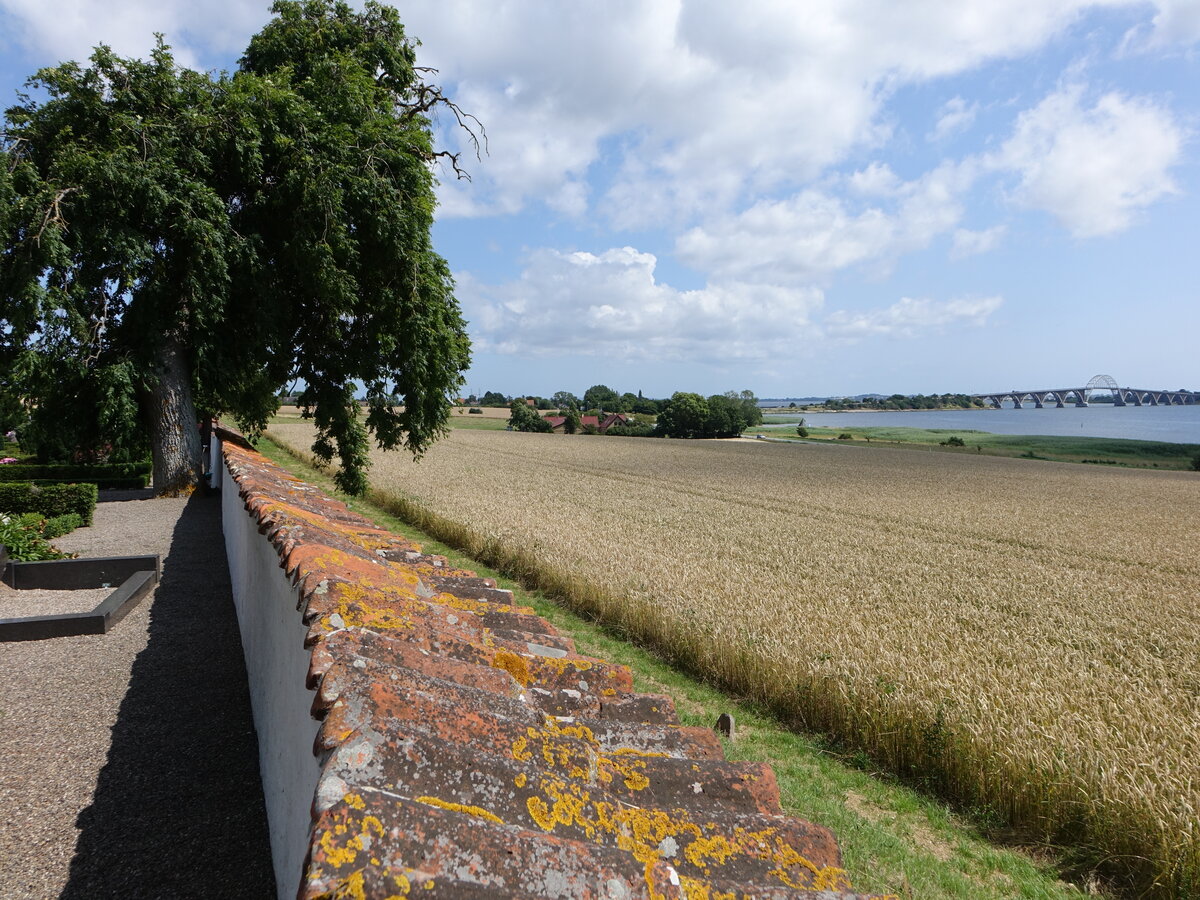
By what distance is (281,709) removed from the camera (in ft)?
10.1

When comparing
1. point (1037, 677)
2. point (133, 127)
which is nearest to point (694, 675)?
point (1037, 677)

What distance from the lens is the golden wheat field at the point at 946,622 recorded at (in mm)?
4836

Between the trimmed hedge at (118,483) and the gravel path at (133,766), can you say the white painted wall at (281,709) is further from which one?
the trimmed hedge at (118,483)

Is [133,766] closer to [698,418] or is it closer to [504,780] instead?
[504,780]

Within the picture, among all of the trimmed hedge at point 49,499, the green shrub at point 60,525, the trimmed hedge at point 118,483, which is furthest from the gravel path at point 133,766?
the trimmed hedge at point 118,483

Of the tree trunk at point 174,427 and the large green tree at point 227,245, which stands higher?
the large green tree at point 227,245

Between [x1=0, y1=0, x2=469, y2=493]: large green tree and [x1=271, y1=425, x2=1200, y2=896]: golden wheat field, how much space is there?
4974 mm

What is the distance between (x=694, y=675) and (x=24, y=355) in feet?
42.7

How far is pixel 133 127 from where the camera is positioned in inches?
480

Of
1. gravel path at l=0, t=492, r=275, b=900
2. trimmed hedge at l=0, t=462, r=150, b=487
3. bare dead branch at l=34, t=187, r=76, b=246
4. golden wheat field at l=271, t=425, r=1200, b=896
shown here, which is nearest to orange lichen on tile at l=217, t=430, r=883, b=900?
gravel path at l=0, t=492, r=275, b=900

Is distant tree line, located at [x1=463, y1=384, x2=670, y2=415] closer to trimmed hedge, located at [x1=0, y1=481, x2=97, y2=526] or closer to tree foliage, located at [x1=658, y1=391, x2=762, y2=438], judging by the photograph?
tree foliage, located at [x1=658, y1=391, x2=762, y2=438]

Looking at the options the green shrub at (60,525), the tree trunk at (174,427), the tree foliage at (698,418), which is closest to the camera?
the green shrub at (60,525)

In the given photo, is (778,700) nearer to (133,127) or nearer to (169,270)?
(169,270)

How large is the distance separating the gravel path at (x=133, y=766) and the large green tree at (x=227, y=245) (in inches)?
335
